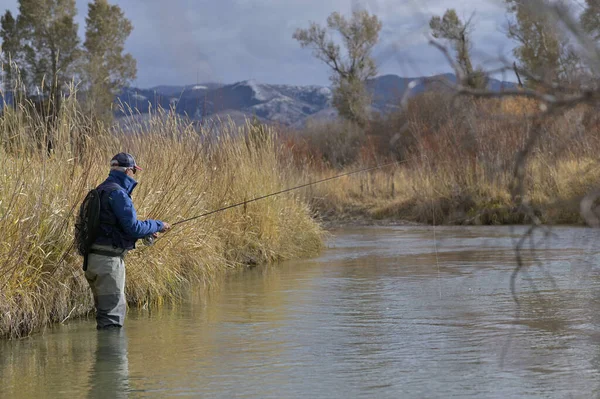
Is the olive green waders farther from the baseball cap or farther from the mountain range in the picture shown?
the mountain range

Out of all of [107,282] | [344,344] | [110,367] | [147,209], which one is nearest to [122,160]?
[107,282]

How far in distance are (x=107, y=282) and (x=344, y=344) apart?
80.2 inches

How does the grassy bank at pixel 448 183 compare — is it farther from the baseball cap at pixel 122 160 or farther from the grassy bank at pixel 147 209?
the baseball cap at pixel 122 160

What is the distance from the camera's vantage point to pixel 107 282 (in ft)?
23.5

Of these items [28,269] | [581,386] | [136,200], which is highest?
[136,200]

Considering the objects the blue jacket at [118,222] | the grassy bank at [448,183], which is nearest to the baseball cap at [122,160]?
the blue jacket at [118,222]

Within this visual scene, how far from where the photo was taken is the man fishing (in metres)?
7.07

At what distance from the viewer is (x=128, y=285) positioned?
859 centimetres

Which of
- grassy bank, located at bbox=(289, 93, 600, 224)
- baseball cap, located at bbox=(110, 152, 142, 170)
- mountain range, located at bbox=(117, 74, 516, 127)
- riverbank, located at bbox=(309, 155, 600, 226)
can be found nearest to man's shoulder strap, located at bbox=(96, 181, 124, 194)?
baseball cap, located at bbox=(110, 152, 142, 170)

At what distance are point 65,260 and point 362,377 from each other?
3.24m

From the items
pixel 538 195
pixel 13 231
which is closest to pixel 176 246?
pixel 13 231

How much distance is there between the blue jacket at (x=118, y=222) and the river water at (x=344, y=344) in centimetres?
78

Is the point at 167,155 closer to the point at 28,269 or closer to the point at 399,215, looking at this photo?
the point at 28,269

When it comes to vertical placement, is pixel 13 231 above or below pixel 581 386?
above
